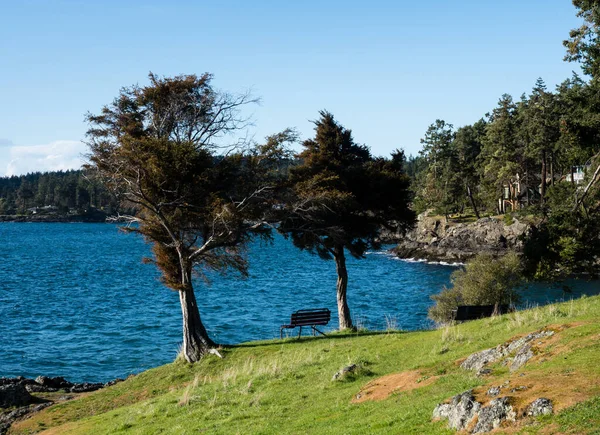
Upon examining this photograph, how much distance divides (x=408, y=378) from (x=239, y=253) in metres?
15.4

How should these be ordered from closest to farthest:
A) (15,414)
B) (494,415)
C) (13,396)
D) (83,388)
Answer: (494,415), (15,414), (13,396), (83,388)

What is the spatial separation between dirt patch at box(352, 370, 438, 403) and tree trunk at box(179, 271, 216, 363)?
13124 mm

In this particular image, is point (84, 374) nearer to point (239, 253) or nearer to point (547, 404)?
point (239, 253)

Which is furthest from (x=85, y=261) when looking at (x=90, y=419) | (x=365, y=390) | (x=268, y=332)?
(x=365, y=390)

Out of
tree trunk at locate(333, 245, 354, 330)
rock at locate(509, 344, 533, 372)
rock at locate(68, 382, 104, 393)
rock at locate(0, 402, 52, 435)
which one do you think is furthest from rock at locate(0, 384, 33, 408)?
rock at locate(509, 344, 533, 372)

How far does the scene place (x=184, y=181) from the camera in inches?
1083

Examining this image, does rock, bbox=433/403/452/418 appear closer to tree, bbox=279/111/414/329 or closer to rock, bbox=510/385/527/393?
rock, bbox=510/385/527/393

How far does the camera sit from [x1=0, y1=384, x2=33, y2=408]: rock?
77.4 feet

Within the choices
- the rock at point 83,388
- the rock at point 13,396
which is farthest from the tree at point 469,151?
the rock at point 13,396

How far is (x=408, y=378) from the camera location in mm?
15812

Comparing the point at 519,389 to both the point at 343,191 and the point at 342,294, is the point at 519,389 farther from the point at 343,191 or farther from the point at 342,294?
the point at 342,294

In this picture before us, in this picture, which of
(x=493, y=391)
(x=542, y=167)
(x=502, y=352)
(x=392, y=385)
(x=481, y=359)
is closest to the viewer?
(x=493, y=391)

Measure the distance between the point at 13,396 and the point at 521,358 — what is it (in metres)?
18.7

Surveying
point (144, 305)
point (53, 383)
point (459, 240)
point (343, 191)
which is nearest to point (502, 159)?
point (459, 240)
